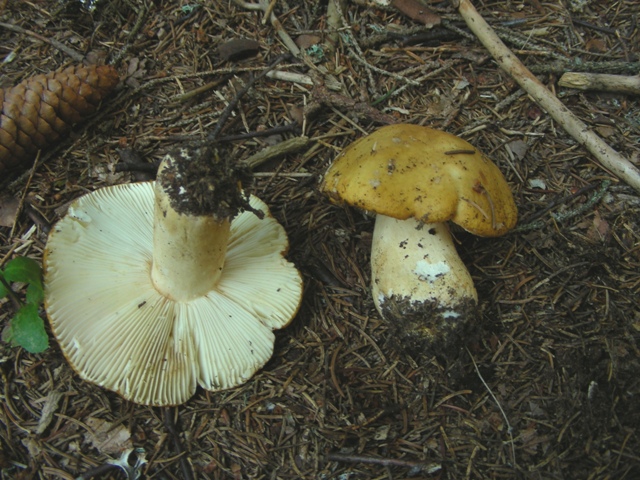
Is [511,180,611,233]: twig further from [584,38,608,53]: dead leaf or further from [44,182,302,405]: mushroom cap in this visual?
[44,182,302,405]: mushroom cap

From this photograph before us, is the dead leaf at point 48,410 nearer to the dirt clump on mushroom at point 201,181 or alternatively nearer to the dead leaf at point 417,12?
the dirt clump on mushroom at point 201,181

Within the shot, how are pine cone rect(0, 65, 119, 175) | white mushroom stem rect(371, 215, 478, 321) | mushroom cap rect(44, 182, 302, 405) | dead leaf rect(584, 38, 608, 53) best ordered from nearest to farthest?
mushroom cap rect(44, 182, 302, 405) < white mushroom stem rect(371, 215, 478, 321) < pine cone rect(0, 65, 119, 175) < dead leaf rect(584, 38, 608, 53)

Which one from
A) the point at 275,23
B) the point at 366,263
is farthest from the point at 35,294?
the point at 275,23

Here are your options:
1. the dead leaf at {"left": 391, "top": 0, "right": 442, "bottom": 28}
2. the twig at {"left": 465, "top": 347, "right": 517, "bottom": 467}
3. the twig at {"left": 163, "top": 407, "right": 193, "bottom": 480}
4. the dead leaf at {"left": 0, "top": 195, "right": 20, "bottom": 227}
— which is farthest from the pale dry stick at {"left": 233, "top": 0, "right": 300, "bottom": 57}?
the twig at {"left": 163, "top": 407, "right": 193, "bottom": 480}

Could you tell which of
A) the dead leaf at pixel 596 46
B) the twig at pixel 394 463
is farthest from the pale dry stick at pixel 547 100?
the twig at pixel 394 463

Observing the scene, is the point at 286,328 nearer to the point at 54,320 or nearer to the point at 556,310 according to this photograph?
the point at 54,320

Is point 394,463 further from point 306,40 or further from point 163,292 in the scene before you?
point 306,40
